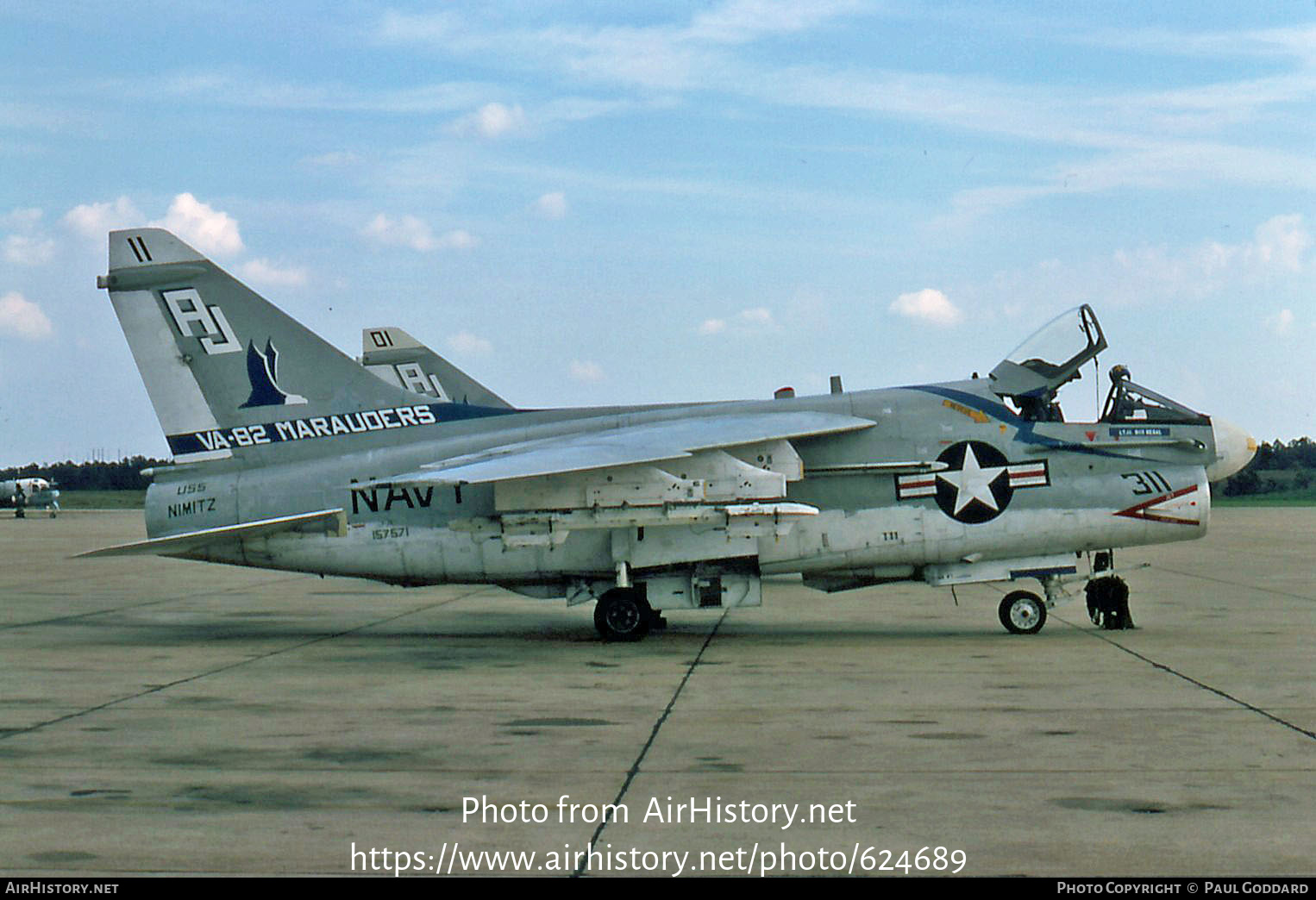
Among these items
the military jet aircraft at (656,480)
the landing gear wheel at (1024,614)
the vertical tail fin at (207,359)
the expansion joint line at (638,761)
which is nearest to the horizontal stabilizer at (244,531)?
the military jet aircraft at (656,480)

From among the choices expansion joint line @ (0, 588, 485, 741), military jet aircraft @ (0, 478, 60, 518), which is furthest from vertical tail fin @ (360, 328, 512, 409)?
military jet aircraft @ (0, 478, 60, 518)

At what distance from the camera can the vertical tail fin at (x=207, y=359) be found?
1476 centimetres

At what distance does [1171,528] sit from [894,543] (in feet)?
9.63

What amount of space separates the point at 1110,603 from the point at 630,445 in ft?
18.4

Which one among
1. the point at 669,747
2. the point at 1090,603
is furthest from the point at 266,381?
the point at 1090,603

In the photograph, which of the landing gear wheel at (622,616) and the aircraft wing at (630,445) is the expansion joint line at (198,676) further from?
the landing gear wheel at (622,616)

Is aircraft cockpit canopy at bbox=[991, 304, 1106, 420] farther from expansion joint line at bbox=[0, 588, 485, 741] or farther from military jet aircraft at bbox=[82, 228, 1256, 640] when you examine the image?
expansion joint line at bbox=[0, 588, 485, 741]

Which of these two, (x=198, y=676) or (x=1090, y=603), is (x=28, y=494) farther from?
(x=1090, y=603)

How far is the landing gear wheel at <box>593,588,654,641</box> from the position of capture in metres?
14.2

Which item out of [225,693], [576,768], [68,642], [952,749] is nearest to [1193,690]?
[952,749]

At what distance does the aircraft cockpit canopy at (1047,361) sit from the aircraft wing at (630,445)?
5.50 feet

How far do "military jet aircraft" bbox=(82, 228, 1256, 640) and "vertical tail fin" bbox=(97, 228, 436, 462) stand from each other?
21 mm

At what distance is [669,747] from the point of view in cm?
826
